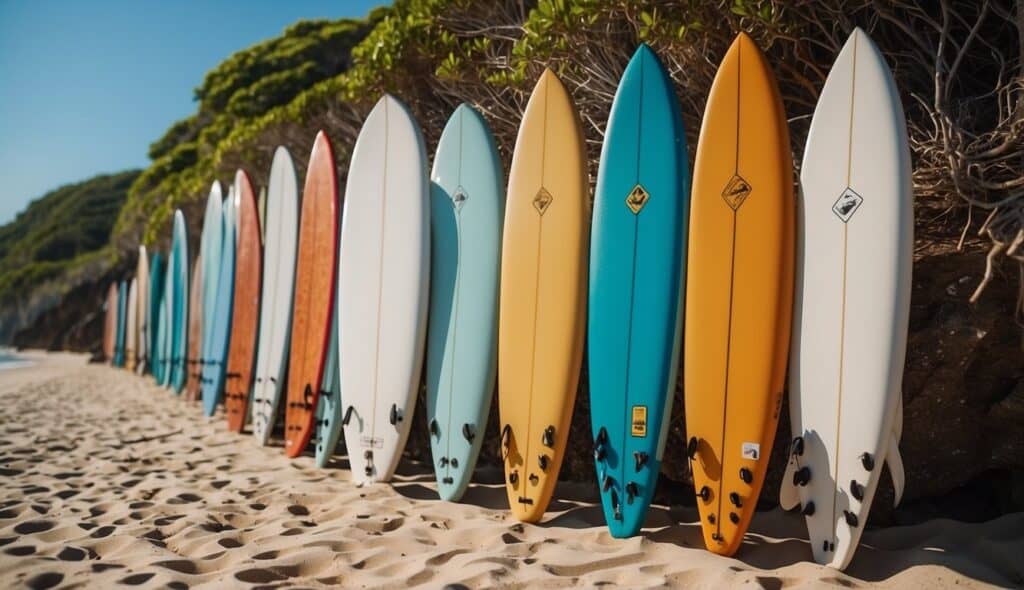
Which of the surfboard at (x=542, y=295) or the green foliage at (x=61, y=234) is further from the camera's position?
the green foliage at (x=61, y=234)

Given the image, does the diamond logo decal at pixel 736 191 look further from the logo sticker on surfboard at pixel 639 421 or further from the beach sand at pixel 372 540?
the beach sand at pixel 372 540

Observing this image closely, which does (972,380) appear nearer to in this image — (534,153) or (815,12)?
(815,12)

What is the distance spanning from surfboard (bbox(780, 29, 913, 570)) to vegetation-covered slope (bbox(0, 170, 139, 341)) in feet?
89.1

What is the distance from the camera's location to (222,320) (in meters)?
5.49

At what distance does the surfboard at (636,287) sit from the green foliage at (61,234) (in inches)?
1277

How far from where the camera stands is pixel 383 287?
3.43m

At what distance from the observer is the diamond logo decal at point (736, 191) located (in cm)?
247

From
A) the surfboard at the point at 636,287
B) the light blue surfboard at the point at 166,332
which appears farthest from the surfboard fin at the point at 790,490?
the light blue surfboard at the point at 166,332

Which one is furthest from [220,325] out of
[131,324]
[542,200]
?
[131,324]

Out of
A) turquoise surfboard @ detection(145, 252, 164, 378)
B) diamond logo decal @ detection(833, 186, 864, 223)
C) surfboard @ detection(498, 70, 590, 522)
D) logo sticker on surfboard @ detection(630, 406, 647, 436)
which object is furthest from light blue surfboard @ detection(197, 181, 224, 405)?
diamond logo decal @ detection(833, 186, 864, 223)

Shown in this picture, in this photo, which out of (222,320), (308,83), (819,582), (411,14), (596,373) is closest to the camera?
(819,582)

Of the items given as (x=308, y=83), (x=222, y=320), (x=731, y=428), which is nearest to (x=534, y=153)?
(x=731, y=428)

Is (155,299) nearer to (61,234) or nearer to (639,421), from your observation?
(639,421)

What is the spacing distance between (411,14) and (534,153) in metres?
2.30
